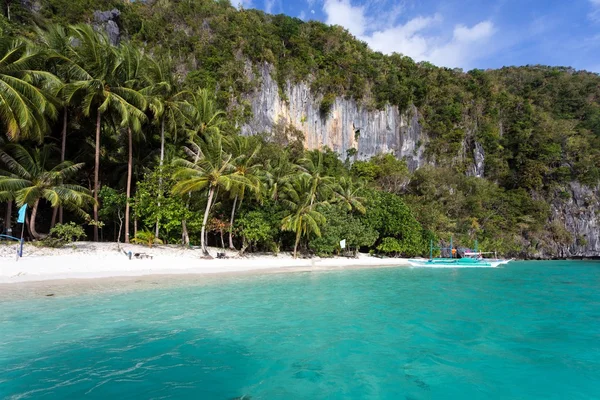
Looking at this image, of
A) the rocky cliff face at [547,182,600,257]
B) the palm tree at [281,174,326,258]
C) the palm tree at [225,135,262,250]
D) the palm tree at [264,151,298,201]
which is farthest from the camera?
the rocky cliff face at [547,182,600,257]

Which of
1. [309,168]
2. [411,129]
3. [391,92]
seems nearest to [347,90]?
[391,92]

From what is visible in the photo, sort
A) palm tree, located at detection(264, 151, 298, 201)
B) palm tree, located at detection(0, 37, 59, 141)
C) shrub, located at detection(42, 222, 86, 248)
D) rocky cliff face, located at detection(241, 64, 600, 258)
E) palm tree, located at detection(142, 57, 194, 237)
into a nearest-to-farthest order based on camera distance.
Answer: palm tree, located at detection(0, 37, 59, 141) → shrub, located at detection(42, 222, 86, 248) → palm tree, located at detection(142, 57, 194, 237) → palm tree, located at detection(264, 151, 298, 201) → rocky cliff face, located at detection(241, 64, 600, 258)

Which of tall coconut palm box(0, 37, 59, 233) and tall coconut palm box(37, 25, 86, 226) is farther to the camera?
tall coconut palm box(37, 25, 86, 226)

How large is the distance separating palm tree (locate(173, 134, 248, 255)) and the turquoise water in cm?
846

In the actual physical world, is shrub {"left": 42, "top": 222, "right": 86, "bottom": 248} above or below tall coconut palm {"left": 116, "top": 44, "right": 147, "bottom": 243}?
below

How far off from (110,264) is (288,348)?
11843 mm

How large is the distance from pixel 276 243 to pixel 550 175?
49.8m

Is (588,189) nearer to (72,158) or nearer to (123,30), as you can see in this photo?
(72,158)

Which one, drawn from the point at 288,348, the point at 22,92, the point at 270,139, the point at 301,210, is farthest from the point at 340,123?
the point at 288,348

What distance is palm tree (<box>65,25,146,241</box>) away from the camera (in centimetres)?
1734

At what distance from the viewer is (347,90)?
167 feet

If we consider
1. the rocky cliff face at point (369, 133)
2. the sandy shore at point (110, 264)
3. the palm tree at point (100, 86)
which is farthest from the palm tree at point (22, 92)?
the rocky cliff face at point (369, 133)

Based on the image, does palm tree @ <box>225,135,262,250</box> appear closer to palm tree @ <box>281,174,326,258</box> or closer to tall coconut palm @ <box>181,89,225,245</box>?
tall coconut palm @ <box>181,89,225,245</box>

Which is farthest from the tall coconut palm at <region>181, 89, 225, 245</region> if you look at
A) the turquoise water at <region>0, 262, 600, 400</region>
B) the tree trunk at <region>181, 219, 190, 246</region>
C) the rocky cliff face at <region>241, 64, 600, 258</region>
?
the rocky cliff face at <region>241, 64, 600, 258</region>
